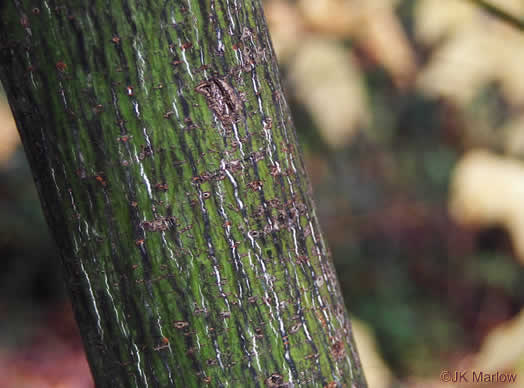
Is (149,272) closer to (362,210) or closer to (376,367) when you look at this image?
(376,367)

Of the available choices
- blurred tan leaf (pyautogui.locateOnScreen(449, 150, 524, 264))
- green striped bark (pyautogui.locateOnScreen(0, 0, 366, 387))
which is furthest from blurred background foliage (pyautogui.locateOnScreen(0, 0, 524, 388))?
green striped bark (pyautogui.locateOnScreen(0, 0, 366, 387))

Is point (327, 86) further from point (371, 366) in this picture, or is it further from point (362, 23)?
point (371, 366)

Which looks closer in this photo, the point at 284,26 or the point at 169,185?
the point at 169,185

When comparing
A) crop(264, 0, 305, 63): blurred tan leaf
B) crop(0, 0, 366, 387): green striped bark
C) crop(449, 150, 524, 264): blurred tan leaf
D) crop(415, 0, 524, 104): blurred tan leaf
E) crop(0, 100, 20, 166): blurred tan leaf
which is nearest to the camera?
crop(0, 0, 366, 387): green striped bark

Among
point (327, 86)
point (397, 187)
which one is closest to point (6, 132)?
point (327, 86)

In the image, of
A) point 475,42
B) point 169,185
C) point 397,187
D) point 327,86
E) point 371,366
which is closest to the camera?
point 169,185

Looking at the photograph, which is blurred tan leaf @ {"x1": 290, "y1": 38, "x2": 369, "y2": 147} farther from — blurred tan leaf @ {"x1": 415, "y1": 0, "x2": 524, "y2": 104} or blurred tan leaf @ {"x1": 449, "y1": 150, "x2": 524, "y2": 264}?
blurred tan leaf @ {"x1": 449, "y1": 150, "x2": 524, "y2": 264}

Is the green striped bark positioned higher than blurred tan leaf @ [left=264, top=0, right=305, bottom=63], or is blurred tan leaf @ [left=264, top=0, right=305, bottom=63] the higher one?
blurred tan leaf @ [left=264, top=0, right=305, bottom=63]

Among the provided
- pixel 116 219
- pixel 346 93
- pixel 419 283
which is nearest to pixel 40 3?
pixel 116 219

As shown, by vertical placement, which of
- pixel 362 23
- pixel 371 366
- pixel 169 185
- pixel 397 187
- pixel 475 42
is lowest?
pixel 371 366
